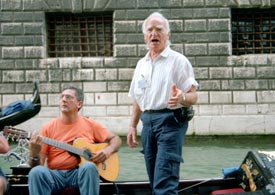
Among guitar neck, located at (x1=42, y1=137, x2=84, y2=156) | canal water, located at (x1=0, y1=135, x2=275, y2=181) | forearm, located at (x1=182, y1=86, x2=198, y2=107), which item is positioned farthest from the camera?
canal water, located at (x1=0, y1=135, x2=275, y2=181)

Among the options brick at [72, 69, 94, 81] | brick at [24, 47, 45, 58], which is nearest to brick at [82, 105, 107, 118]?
brick at [72, 69, 94, 81]

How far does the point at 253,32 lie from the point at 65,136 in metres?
8.69

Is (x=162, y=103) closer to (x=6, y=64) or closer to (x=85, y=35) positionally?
(x=85, y=35)

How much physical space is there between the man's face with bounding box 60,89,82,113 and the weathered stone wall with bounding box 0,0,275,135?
7.56 metres

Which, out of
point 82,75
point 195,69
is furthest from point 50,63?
point 195,69

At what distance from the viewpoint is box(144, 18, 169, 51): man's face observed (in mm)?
3574

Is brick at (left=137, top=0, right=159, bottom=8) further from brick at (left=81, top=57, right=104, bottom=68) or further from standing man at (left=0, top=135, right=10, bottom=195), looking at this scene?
standing man at (left=0, top=135, right=10, bottom=195)

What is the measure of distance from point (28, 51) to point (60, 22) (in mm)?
956

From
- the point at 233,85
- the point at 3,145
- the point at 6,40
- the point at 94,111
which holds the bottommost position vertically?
the point at 94,111

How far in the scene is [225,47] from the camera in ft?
38.0

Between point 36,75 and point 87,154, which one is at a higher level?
point 36,75

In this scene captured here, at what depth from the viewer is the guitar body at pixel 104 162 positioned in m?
3.90

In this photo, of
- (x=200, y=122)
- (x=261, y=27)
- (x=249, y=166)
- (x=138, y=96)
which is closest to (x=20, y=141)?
(x=138, y=96)

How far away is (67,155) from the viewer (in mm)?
3887
